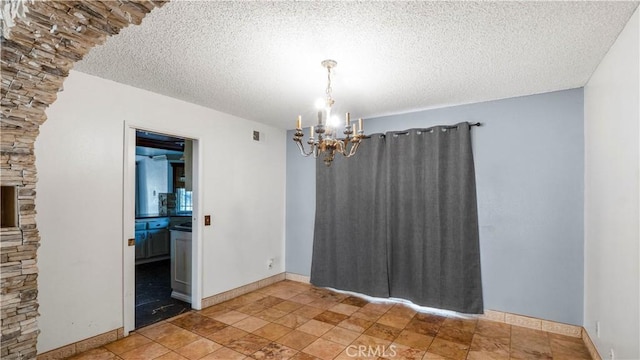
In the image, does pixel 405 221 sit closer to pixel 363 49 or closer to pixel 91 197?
pixel 363 49

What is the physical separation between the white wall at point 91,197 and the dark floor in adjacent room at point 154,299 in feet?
1.44

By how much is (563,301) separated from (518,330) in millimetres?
521

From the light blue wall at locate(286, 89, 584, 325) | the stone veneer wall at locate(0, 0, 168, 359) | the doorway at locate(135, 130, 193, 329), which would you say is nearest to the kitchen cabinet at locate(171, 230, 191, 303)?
the doorway at locate(135, 130, 193, 329)

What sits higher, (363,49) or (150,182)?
(363,49)

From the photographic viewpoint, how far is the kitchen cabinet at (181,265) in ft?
13.0

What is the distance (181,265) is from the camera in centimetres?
405

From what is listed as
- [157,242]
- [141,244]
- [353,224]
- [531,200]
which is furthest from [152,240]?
[531,200]

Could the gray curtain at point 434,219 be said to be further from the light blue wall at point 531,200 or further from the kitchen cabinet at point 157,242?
the kitchen cabinet at point 157,242

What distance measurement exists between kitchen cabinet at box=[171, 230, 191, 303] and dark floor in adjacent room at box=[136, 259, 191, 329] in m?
0.10

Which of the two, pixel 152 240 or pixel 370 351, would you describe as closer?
pixel 370 351

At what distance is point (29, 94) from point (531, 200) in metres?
4.01

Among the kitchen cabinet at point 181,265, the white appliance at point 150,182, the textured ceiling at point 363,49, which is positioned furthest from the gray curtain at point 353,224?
the white appliance at point 150,182

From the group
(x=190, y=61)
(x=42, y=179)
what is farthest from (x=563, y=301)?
(x=42, y=179)

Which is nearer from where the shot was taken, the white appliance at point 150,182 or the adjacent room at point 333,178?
the adjacent room at point 333,178
